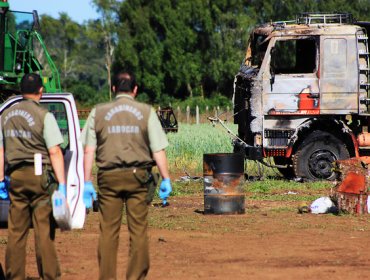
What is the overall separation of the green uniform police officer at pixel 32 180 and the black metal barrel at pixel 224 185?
6.72 m

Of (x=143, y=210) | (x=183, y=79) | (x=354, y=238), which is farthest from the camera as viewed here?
(x=183, y=79)

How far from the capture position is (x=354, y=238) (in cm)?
1316

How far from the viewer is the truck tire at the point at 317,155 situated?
68.8ft

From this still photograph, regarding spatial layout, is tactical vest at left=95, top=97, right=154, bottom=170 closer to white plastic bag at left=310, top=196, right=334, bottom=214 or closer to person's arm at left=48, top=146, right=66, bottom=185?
person's arm at left=48, top=146, right=66, bottom=185

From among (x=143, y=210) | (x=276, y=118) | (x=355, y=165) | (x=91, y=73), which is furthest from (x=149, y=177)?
(x=91, y=73)

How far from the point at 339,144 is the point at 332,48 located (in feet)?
6.45

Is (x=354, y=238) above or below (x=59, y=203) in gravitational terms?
below

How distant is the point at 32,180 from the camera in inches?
378

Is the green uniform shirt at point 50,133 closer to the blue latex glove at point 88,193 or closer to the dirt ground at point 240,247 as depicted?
the blue latex glove at point 88,193

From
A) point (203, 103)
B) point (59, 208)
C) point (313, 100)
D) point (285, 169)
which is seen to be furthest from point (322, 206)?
point (203, 103)

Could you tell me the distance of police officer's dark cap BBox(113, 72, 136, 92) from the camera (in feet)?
31.1

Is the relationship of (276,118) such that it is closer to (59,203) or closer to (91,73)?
(59,203)

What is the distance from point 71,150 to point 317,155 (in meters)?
10.3

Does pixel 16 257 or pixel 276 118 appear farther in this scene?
pixel 276 118
